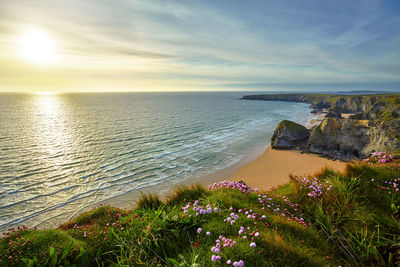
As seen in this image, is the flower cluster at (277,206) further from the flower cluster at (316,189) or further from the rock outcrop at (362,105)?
the rock outcrop at (362,105)

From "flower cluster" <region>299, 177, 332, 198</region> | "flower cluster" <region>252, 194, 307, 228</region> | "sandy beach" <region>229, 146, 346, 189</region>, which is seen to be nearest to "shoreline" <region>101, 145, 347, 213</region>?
"sandy beach" <region>229, 146, 346, 189</region>

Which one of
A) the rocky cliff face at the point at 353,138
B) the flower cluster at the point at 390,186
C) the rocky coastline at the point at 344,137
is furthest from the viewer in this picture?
the rocky coastline at the point at 344,137

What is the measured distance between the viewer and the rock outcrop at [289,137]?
99.1ft

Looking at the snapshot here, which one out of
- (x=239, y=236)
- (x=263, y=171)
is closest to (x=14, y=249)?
(x=239, y=236)

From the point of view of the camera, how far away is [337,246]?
A: 4.64 meters

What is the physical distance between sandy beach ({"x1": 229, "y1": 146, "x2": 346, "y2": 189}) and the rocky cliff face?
2.58 metres

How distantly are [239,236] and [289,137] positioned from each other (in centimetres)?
3054

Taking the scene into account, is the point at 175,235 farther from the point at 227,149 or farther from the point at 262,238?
the point at 227,149

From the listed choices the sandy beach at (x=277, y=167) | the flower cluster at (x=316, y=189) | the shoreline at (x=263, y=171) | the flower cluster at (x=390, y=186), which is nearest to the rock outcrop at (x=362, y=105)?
the sandy beach at (x=277, y=167)

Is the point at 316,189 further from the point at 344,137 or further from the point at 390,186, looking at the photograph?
the point at 344,137

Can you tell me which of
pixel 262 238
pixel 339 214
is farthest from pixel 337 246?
pixel 262 238

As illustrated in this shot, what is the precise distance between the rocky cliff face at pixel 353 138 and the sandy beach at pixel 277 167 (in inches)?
102

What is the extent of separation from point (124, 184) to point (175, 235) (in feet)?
47.5

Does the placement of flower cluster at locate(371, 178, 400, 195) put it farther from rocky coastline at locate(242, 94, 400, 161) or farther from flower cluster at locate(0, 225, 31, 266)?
rocky coastline at locate(242, 94, 400, 161)
